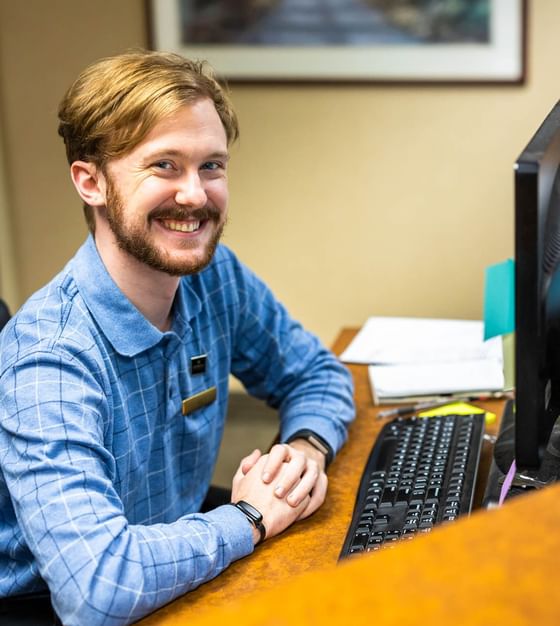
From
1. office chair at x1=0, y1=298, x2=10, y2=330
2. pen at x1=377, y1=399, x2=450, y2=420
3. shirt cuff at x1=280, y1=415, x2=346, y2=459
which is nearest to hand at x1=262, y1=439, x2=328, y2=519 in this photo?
shirt cuff at x1=280, y1=415, x2=346, y2=459

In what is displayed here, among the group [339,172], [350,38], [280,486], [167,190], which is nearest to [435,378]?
[280,486]

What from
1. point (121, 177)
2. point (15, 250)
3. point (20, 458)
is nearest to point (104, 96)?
point (121, 177)

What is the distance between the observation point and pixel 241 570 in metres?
1.17

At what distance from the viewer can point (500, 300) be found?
1190mm

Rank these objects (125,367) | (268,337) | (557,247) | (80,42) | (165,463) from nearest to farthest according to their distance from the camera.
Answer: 1. (557,247)
2. (125,367)
3. (165,463)
4. (268,337)
5. (80,42)

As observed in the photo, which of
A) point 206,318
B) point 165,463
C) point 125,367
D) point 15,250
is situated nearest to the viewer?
point 125,367

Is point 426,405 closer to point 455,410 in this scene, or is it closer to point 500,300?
point 455,410

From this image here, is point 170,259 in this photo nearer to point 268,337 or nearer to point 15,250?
point 268,337

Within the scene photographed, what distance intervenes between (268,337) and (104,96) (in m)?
0.56

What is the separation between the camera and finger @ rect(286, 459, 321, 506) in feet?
4.23

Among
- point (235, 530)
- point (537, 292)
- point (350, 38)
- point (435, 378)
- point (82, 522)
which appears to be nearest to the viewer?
point (537, 292)

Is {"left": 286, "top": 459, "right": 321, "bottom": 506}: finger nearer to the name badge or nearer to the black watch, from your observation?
the black watch

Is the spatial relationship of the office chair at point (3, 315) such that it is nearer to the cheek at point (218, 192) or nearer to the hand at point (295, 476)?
the cheek at point (218, 192)

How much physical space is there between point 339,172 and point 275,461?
1343 mm
